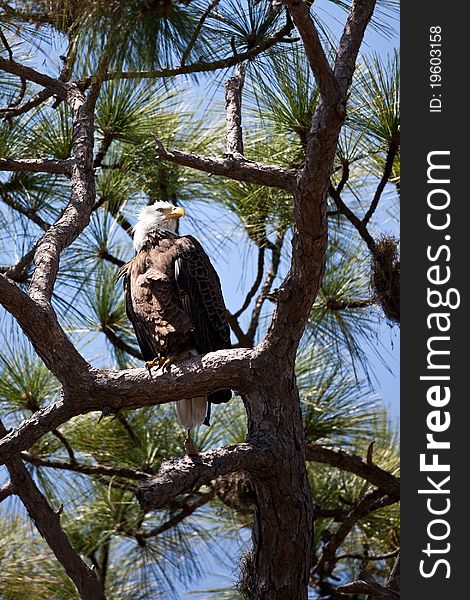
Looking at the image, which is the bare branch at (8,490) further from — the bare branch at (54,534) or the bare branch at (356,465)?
the bare branch at (356,465)

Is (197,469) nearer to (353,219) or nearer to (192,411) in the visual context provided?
(192,411)

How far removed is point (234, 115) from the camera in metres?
2.46

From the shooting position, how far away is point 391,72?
3.06 m

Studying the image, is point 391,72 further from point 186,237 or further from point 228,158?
point 228,158

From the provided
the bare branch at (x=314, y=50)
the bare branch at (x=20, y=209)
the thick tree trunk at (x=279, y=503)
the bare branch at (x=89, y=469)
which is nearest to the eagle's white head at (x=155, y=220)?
the bare branch at (x=20, y=209)

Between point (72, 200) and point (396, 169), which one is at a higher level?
point (396, 169)

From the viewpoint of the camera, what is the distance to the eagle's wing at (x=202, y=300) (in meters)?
2.72

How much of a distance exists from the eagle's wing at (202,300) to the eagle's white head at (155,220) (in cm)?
22

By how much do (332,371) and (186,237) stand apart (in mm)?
908

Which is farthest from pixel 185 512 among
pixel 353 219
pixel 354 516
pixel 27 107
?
pixel 27 107

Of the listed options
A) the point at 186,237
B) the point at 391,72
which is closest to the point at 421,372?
the point at 186,237

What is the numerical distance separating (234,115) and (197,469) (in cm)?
91

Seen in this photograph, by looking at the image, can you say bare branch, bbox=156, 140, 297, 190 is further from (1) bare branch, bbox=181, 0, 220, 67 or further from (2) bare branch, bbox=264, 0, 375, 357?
(1) bare branch, bbox=181, 0, 220, 67

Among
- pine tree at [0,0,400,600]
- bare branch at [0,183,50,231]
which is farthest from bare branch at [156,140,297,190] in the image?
bare branch at [0,183,50,231]
